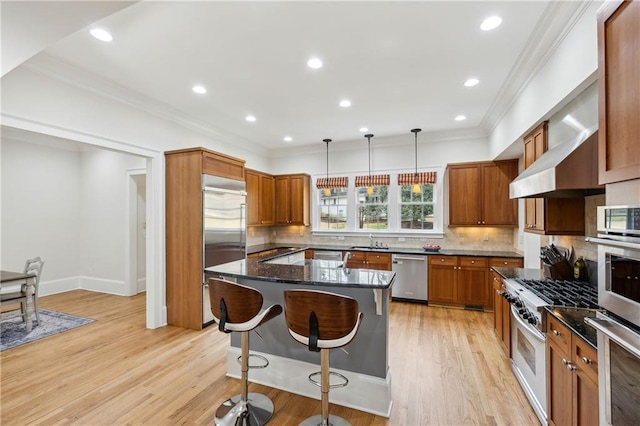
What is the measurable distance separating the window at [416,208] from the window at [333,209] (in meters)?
1.23

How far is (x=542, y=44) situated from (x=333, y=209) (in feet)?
14.6

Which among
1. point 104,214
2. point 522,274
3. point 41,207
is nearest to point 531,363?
point 522,274

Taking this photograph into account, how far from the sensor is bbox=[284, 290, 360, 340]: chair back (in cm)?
176

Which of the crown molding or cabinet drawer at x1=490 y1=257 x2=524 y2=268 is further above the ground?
the crown molding

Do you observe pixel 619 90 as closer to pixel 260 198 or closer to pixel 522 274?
pixel 522 274

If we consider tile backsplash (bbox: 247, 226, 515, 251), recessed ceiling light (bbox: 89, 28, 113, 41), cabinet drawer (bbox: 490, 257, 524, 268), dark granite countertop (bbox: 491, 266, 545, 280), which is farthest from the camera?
tile backsplash (bbox: 247, 226, 515, 251)

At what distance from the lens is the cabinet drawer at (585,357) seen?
1344mm

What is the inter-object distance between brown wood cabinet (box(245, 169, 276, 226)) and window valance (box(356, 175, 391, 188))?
1915mm

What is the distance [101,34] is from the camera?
2.47 m

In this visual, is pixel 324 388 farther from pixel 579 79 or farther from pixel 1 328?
pixel 1 328

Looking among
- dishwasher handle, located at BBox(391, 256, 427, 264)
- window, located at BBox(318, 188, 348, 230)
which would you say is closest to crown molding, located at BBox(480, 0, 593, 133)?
dishwasher handle, located at BBox(391, 256, 427, 264)

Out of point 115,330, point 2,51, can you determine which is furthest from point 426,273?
point 2,51

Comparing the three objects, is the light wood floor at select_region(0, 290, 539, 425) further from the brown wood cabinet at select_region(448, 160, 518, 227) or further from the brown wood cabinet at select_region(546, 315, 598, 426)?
the brown wood cabinet at select_region(448, 160, 518, 227)

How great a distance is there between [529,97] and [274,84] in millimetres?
2862
